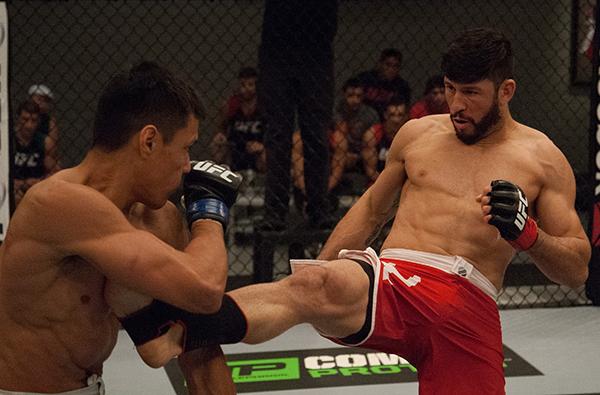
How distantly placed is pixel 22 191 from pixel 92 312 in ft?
11.0

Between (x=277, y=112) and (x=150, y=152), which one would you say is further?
(x=277, y=112)

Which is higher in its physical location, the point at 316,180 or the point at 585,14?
the point at 585,14

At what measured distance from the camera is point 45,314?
1.87 m

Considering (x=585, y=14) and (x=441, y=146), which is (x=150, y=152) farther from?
(x=585, y=14)

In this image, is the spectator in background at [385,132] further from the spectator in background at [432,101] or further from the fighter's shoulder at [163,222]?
the fighter's shoulder at [163,222]

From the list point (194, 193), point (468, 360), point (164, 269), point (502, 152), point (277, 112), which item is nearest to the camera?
point (164, 269)

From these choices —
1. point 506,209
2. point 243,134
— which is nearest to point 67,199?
point 506,209

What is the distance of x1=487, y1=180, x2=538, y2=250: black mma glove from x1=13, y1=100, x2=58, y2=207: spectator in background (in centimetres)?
345

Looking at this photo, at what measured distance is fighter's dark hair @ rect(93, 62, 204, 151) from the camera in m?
1.82

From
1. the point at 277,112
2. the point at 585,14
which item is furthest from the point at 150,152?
the point at 585,14

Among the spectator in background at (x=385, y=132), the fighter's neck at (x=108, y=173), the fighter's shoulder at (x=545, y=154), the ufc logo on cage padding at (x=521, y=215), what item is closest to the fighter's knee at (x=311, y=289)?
the ufc logo on cage padding at (x=521, y=215)

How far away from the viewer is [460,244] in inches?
99.4

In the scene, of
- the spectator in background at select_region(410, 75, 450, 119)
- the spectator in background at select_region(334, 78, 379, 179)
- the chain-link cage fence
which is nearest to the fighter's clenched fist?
the chain-link cage fence

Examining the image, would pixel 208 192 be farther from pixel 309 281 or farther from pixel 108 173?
pixel 309 281
